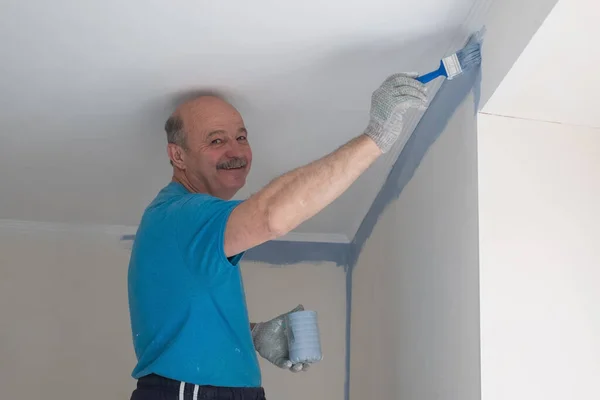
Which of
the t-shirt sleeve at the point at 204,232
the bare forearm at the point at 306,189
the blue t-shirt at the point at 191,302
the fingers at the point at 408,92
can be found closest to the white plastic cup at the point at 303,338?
the blue t-shirt at the point at 191,302

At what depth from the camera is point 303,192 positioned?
1574 millimetres

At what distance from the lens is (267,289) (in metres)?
3.14

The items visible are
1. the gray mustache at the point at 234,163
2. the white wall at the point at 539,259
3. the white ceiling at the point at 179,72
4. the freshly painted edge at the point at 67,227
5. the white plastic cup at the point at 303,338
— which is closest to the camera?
the white wall at the point at 539,259

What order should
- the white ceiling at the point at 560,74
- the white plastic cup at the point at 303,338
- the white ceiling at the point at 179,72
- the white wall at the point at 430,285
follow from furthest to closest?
the white plastic cup at the point at 303,338 < the white ceiling at the point at 179,72 < the white wall at the point at 430,285 < the white ceiling at the point at 560,74

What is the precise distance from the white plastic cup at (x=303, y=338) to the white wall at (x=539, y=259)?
0.64m

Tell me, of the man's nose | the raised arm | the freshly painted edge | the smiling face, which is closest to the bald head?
the smiling face

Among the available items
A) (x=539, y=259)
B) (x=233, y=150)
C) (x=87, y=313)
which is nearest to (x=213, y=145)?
(x=233, y=150)

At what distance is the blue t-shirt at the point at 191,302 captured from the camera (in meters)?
1.70

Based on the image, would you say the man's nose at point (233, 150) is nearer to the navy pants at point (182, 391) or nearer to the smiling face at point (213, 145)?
the smiling face at point (213, 145)

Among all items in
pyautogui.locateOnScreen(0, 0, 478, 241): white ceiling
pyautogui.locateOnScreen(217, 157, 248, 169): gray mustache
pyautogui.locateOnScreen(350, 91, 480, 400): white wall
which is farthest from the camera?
pyautogui.locateOnScreen(217, 157, 248, 169): gray mustache

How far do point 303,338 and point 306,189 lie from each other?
2.06 feet

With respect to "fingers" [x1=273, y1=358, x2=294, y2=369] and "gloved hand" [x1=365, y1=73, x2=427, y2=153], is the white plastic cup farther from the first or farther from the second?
"gloved hand" [x1=365, y1=73, x2=427, y2=153]

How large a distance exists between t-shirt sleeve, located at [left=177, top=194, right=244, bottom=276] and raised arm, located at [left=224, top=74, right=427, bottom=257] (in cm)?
3

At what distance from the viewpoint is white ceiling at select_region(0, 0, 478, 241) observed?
176cm
